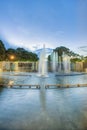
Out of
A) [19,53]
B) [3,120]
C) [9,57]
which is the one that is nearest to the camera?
[3,120]

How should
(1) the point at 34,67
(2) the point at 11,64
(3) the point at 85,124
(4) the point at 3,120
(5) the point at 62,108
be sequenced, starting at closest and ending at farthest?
(3) the point at 85,124 < (4) the point at 3,120 < (5) the point at 62,108 < (2) the point at 11,64 < (1) the point at 34,67

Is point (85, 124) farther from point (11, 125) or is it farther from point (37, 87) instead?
point (37, 87)

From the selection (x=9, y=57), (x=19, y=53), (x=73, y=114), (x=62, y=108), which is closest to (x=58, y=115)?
(x=73, y=114)

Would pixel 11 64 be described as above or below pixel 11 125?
above

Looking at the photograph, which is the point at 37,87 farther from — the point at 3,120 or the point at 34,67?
the point at 34,67

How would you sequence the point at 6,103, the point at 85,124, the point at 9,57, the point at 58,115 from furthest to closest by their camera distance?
the point at 9,57
the point at 6,103
the point at 58,115
the point at 85,124

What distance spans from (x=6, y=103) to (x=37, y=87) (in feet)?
17.9

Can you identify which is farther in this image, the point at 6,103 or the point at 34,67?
the point at 34,67

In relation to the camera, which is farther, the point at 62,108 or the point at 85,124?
the point at 62,108

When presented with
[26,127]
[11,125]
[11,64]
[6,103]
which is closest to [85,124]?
[26,127]

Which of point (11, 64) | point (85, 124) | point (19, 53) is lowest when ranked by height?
point (85, 124)

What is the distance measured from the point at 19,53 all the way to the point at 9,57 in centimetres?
768

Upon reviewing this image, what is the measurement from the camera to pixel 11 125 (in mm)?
6121

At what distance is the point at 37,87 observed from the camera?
1448 centimetres
